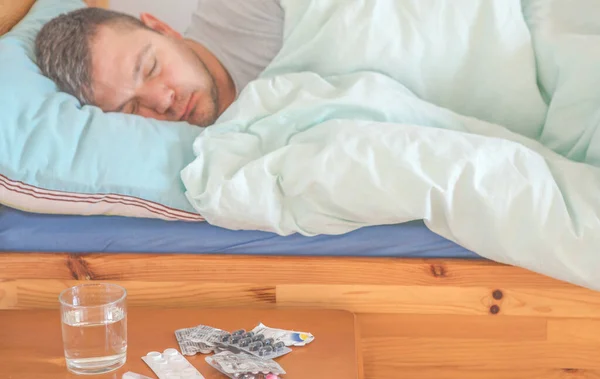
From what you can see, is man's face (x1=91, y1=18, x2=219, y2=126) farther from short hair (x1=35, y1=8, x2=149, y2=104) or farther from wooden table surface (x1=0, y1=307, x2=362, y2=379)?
wooden table surface (x1=0, y1=307, x2=362, y2=379)

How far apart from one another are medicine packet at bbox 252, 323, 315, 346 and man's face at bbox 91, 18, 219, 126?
22.9 inches

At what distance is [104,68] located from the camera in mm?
1351

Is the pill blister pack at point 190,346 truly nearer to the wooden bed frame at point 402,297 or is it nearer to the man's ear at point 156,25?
the wooden bed frame at point 402,297

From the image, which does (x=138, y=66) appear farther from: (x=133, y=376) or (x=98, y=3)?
(x=133, y=376)

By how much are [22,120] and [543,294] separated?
87cm

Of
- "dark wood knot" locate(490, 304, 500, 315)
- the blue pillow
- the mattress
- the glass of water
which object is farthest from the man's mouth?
"dark wood knot" locate(490, 304, 500, 315)

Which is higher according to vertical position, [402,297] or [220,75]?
[220,75]

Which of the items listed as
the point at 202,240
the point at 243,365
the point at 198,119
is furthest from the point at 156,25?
the point at 243,365

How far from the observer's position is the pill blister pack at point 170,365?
855 millimetres

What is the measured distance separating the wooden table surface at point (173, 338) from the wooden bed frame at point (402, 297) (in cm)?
6

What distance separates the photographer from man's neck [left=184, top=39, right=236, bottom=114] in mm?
1523

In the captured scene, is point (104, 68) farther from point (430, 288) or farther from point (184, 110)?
point (430, 288)

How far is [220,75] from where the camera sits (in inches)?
60.6

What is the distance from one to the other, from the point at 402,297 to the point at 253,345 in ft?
0.95
